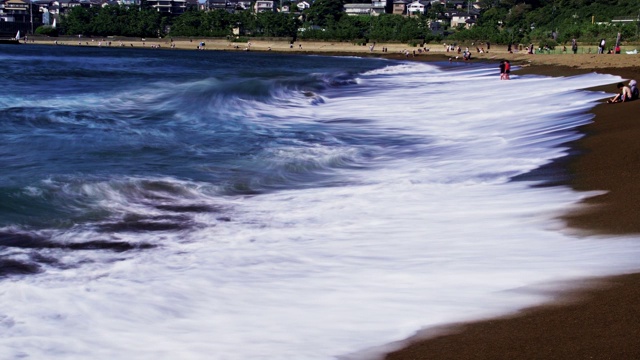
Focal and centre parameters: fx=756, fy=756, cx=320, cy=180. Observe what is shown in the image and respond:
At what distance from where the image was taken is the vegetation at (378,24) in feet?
331

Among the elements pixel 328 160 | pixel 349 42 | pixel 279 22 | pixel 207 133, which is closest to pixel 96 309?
pixel 328 160

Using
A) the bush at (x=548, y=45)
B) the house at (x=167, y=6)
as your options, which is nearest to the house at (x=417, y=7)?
the house at (x=167, y=6)

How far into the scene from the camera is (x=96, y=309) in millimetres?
7688

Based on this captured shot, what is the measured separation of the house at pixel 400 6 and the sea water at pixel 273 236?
175322 mm

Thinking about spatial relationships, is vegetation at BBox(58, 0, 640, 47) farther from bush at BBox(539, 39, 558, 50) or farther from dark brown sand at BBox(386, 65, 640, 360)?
dark brown sand at BBox(386, 65, 640, 360)

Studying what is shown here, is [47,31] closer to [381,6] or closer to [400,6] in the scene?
[381,6]

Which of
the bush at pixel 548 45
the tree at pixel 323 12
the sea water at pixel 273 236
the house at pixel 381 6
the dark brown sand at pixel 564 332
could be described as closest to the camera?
the dark brown sand at pixel 564 332

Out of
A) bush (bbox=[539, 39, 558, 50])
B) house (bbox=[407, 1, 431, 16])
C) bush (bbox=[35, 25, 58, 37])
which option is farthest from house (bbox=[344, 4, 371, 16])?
bush (bbox=[539, 39, 558, 50])

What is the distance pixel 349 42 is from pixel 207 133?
11101 centimetres

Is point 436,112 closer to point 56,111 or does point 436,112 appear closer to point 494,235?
point 56,111

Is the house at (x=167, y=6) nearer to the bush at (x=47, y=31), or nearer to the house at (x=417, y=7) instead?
the bush at (x=47, y=31)

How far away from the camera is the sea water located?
7191 mm

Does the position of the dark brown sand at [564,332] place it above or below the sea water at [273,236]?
above

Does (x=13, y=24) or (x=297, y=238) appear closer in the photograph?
(x=297, y=238)
